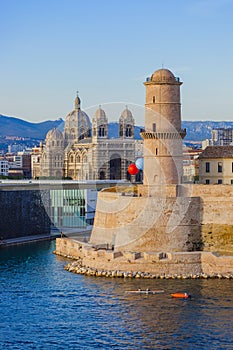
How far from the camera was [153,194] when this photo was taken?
34.0 m

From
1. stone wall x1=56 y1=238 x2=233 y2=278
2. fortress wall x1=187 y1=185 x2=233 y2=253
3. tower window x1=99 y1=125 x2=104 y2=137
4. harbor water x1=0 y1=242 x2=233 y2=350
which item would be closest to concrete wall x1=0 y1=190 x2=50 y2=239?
harbor water x1=0 y1=242 x2=233 y2=350

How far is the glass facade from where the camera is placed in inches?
1882

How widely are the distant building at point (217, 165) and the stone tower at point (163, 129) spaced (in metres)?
3.91

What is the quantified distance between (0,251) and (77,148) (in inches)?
2002

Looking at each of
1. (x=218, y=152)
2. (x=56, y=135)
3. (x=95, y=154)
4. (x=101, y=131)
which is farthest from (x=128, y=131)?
(x=218, y=152)

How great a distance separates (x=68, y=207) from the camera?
158 feet

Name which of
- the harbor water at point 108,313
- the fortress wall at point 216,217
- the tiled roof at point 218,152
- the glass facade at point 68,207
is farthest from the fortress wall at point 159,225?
the glass facade at point 68,207

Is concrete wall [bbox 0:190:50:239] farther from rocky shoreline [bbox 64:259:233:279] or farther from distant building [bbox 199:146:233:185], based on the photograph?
rocky shoreline [bbox 64:259:233:279]


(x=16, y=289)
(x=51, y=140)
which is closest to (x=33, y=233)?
(x=16, y=289)

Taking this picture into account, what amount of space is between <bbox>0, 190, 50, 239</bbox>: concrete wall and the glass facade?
1.26m

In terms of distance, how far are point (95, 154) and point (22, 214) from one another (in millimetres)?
40301

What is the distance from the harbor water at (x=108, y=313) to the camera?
21.1 metres

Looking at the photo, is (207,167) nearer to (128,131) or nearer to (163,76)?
(163,76)

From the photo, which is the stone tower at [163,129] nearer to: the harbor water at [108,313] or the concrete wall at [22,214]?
the harbor water at [108,313]
